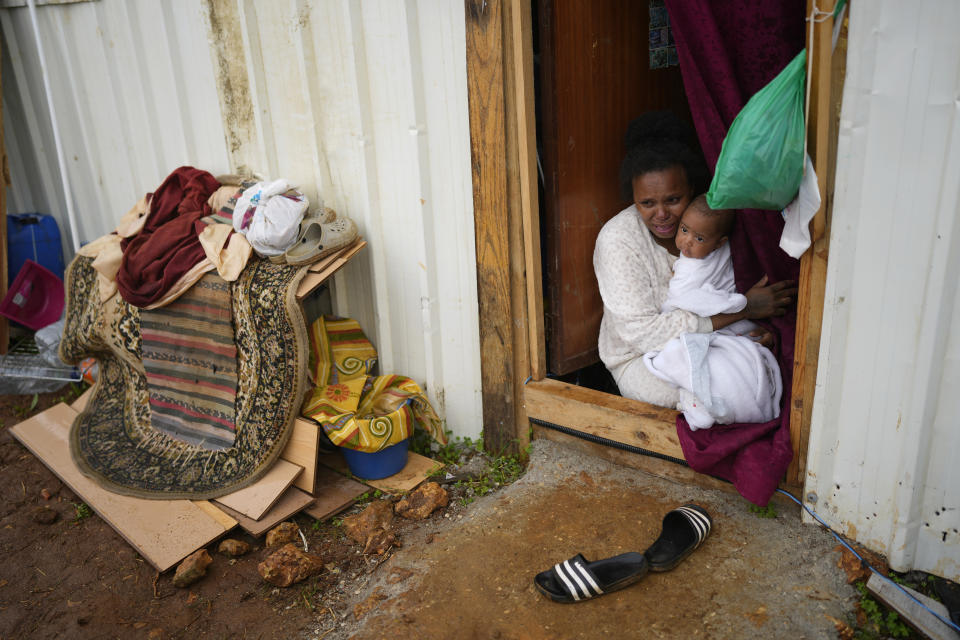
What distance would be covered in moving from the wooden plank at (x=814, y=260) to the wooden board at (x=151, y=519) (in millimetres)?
2542

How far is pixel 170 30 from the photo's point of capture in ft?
14.2

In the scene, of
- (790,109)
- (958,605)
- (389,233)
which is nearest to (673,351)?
(790,109)

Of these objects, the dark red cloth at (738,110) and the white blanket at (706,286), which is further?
the white blanket at (706,286)

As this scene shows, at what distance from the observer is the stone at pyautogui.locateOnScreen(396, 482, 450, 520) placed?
3.12 m

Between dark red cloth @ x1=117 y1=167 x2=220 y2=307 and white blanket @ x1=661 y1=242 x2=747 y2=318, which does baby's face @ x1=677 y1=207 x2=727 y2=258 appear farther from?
dark red cloth @ x1=117 y1=167 x2=220 y2=307

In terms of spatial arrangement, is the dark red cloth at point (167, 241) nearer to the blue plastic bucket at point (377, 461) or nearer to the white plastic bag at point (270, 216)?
the white plastic bag at point (270, 216)

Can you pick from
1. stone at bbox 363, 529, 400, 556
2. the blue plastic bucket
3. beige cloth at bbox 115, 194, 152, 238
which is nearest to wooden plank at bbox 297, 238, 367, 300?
the blue plastic bucket

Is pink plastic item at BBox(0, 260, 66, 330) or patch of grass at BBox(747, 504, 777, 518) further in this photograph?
pink plastic item at BBox(0, 260, 66, 330)

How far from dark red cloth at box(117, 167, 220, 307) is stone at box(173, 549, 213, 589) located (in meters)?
1.49

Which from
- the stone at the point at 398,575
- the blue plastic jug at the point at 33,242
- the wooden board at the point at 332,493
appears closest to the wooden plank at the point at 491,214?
the wooden board at the point at 332,493

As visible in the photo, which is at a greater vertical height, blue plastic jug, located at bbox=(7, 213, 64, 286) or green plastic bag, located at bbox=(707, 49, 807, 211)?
green plastic bag, located at bbox=(707, 49, 807, 211)

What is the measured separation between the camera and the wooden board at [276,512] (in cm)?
312

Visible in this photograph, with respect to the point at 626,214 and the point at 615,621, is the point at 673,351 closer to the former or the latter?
the point at 626,214

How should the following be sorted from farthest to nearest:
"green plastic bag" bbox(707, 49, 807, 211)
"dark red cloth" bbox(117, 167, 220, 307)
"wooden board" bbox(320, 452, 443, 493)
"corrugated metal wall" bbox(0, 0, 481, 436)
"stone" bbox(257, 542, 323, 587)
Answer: "dark red cloth" bbox(117, 167, 220, 307)
"wooden board" bbox(320, 452, 443, 493)
"corrugated metal wall" bbox(0, 0, 481, 436)
"stone" bbox(257, 542, 323, 587)
"green plastic bag" bbox(707, 49, 807, 211)
